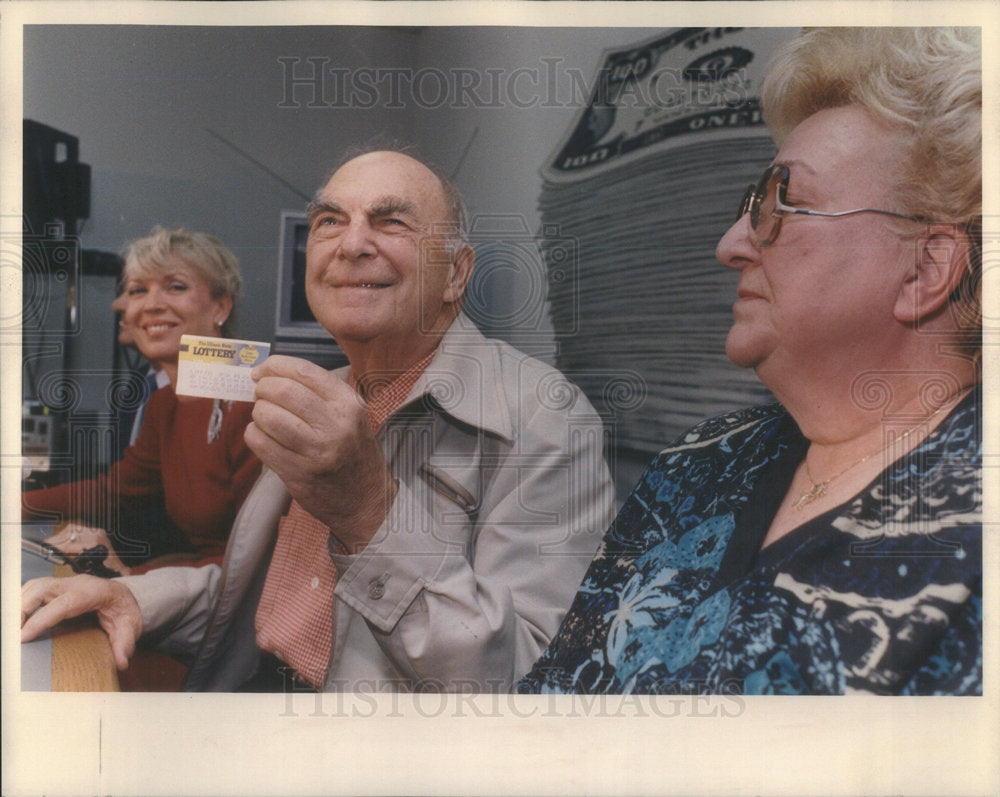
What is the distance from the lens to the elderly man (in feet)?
8.26

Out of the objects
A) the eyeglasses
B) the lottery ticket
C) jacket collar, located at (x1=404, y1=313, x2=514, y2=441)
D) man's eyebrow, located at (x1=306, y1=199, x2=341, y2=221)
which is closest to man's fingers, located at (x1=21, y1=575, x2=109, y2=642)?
the lottery ticket

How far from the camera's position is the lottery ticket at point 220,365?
2.60 m

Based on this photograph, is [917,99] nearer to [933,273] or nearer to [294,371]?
[933,273]

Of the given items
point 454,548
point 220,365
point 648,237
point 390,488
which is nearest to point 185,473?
point 220,365

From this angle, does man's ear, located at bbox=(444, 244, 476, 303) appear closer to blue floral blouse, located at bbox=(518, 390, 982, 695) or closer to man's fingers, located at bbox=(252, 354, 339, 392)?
man's fingers, located at bbox=(252, 354, 339, 392)

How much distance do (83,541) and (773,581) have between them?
2002mm

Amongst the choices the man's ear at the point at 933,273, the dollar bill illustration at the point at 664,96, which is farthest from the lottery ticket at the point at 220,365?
the man's ear at the point at 933,273

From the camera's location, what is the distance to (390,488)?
2.54 metres

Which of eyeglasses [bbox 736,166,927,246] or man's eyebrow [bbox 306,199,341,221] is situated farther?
man's eyebrow [bbox 306,199,341,221]

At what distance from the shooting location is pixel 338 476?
8.23 feet

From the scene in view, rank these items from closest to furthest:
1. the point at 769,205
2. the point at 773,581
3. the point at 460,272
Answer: the point at 773,581
the point at 769,205
the point at 460,272

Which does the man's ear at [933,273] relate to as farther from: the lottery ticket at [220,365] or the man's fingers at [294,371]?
the lottery ticket at [220,365]

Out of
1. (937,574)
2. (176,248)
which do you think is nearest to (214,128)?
(176,248)

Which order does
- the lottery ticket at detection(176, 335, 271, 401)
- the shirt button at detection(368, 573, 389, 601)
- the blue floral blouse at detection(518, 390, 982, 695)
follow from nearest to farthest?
the blue floral blouse at detection(518, 390, 982, 695) → the shirt button at detection(368, 573, 389, 601) → the lottery ticket at detection(176, 335, 271, 401)
